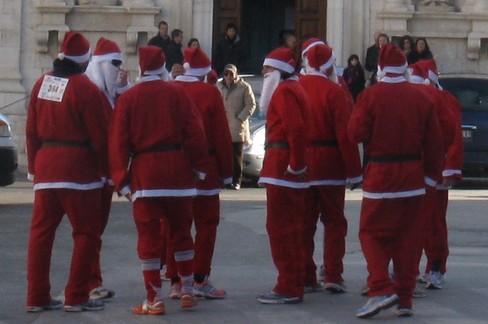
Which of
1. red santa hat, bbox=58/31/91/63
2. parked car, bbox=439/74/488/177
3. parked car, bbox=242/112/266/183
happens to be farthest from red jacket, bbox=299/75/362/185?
parked car, bbox=439/74/488/177

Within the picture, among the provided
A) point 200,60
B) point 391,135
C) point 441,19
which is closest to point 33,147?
point 200,60

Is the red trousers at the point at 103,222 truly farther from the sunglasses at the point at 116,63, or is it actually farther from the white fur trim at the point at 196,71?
the white fur trim at the point at 196,71

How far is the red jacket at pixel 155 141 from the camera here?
9.74 m

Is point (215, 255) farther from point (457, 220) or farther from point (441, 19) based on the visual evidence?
point (441, 19)

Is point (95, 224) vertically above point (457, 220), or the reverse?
point (95, 224)

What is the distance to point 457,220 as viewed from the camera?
53.0ft

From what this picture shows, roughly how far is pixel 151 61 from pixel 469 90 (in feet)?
42.3

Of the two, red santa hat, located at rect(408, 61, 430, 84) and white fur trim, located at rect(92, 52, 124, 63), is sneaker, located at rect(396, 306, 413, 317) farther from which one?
white fur trim, located at rect(92, 52, 124, 63)

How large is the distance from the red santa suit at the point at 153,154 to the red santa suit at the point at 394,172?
119cm

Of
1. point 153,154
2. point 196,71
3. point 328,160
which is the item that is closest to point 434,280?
point 328,160

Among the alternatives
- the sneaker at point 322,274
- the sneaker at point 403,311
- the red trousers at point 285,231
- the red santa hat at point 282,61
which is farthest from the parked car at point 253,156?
the sneaker at point 403,311

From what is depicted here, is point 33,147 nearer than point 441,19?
Yes

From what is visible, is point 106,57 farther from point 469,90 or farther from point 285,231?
point 469,90

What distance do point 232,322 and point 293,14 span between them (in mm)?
21198
